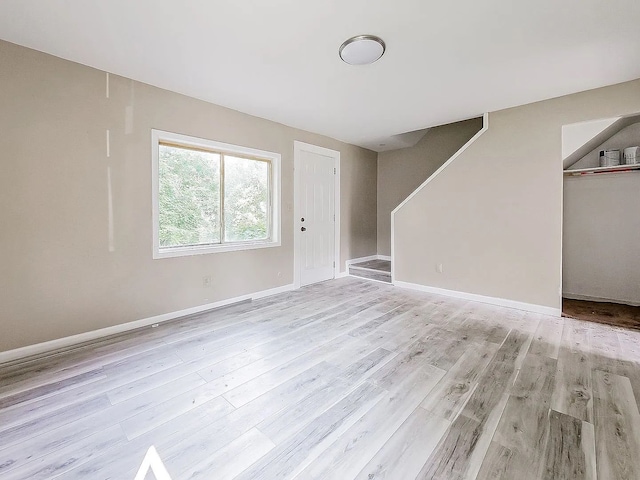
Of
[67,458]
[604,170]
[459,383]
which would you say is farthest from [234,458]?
[604,170]

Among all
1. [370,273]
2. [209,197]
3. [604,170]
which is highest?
[604,170]

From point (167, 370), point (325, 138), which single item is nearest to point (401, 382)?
point (167, 370)

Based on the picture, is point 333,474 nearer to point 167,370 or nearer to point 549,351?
point 167,370

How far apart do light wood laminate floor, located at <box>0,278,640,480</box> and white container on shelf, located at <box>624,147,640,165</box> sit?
2043 millimetres

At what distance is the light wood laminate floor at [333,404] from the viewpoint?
133cm

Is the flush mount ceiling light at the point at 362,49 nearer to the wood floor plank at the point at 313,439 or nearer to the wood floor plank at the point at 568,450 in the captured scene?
the wood floor plank at the point at 313,439

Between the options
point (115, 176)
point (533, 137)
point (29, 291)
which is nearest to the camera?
point (29, 291)

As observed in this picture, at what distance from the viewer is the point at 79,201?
2.58m

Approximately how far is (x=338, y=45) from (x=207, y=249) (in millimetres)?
2622

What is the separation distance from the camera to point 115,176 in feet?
9.10

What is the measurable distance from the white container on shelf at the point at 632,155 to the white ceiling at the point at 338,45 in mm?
984

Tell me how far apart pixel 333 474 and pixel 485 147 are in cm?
405

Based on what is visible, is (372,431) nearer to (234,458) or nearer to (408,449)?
(408,449)

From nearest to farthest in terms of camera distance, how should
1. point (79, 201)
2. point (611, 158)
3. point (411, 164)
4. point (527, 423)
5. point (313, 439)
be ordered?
1. point (313, 439)
2. point (527, 423)
3. point (79, 201)
4. point (611, 158)
5. point (411, 164)
